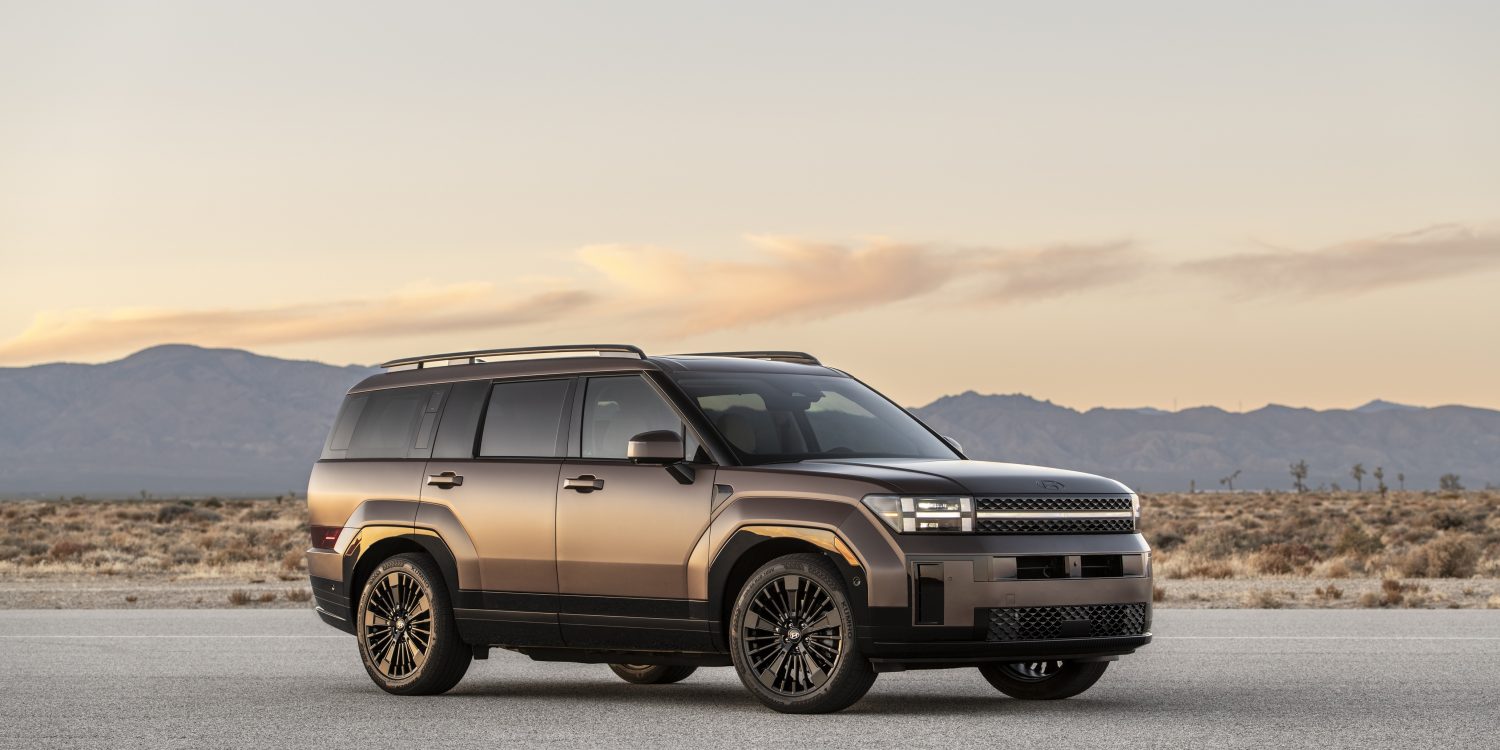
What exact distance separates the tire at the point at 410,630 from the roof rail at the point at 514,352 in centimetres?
144

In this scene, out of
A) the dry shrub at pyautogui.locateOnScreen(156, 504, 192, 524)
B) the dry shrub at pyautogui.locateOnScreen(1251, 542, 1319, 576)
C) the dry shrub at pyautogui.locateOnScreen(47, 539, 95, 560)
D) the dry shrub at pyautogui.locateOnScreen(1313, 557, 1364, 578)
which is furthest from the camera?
the dry shrub at pyautogui.locateOnScreen(156, 504, 192, 524)

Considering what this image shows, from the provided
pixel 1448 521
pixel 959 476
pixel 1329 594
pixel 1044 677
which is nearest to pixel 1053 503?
pixel 959 476

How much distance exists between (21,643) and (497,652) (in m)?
4.72

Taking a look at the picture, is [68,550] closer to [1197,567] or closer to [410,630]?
[1197,567]

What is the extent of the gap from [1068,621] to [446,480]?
4434mm

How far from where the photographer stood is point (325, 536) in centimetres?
1434

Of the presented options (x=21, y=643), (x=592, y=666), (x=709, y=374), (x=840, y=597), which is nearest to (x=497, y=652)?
(x=592, y=666)

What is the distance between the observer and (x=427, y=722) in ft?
38.3

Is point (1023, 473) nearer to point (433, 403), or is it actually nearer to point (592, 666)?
point (433, 403)

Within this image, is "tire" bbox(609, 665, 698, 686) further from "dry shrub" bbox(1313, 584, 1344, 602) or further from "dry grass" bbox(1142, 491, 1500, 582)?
"dry grass" bbox(1142, 491, 1500, 582)

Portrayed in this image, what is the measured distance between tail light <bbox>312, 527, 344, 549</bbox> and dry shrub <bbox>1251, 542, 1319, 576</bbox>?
24898 millimetres

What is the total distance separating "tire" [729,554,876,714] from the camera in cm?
1131

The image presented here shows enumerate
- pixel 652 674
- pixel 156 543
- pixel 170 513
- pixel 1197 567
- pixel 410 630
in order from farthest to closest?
1. pixel 170 513
2. pixel 156 543
3. pixel 1197 567
4. pixel 652 674
5. pixel 410 630

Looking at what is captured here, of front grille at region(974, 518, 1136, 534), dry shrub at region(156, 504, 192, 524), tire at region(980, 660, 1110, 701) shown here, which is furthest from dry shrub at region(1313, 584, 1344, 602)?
dry shrub at region(156, 504, 192, 524)
